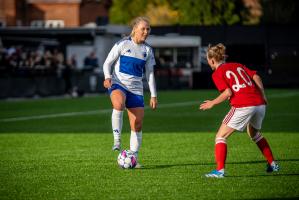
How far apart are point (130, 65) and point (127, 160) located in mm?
1524

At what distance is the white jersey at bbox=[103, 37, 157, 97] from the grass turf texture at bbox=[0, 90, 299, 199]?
1262mm

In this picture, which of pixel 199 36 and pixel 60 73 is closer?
pixel 60 73

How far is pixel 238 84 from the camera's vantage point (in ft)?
37.9

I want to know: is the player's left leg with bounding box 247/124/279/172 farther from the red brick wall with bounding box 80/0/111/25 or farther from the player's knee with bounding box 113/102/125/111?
the red brick wall with bounding box 80/0/111/25

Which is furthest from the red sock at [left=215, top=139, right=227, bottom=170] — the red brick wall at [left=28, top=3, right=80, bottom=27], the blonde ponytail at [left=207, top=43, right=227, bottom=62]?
the red brick wall at [left=28, top=3, right=80, bottom=27]

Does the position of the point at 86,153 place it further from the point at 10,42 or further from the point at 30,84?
the point at 10,42

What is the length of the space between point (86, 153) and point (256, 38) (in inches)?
1501

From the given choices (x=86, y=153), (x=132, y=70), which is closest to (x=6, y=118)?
(x=86, y=153)

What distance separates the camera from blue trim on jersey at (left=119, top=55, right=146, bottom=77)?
13.2 metres

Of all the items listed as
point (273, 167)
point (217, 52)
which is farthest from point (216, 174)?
point (217, 52)

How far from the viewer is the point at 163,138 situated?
720 inches

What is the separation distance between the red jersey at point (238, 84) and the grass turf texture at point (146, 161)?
101cm

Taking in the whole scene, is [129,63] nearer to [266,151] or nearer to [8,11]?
[266,151]

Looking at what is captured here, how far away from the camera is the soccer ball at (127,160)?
41.3ft
